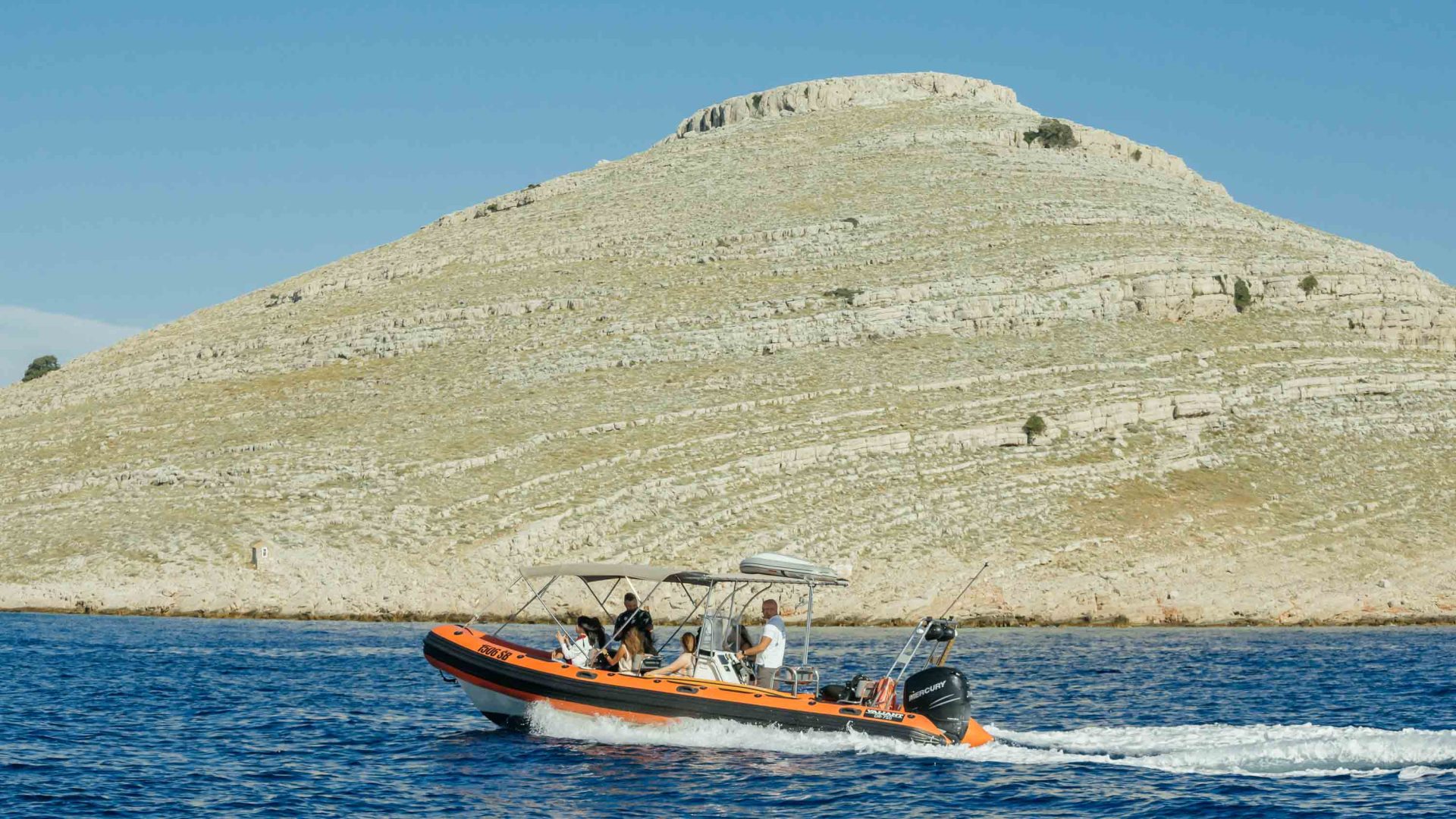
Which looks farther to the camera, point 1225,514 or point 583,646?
point 1225,514

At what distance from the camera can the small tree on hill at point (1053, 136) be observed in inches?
4331

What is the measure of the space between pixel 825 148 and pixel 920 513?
185 feet

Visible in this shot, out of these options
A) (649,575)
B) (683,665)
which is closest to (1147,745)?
(683,665)

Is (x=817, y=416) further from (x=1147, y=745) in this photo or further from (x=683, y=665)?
(x=1147, y=745)

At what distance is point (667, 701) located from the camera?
24.7 meters

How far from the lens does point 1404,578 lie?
5762 centimetres

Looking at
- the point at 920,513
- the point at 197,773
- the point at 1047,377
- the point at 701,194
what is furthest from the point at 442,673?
the point at 701,194

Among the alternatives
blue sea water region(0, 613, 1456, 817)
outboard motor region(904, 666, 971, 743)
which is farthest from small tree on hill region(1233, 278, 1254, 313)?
outboard motor region(904, 666, 971, 743)

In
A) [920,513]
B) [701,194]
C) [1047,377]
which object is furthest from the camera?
[701,194]

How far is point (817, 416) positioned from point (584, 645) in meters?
43.4

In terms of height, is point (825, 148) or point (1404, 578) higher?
point (825, 148)

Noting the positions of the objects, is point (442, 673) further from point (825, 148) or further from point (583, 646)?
point (825, 148)

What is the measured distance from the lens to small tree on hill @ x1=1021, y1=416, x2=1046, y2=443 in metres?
67.3

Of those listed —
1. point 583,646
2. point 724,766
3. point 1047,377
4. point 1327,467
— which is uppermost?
point 1047,377
